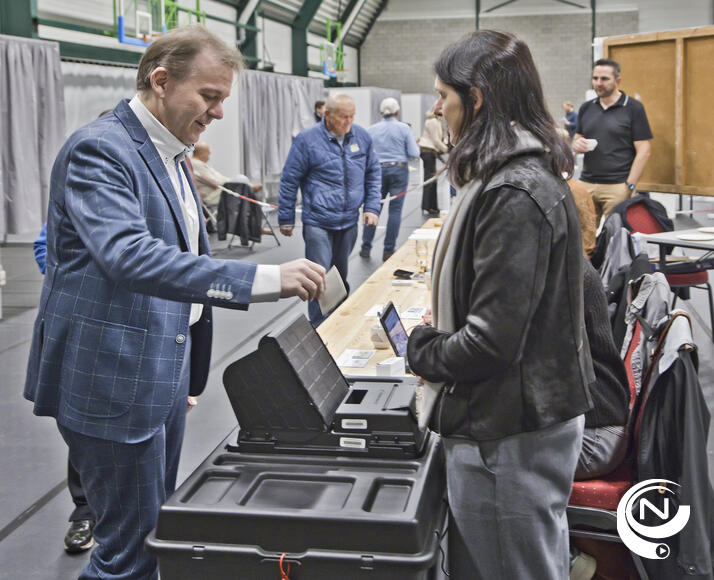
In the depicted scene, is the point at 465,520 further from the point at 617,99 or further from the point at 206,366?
the point at 617,99

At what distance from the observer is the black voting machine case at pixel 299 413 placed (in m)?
1.83

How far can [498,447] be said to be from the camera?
1.62 meters

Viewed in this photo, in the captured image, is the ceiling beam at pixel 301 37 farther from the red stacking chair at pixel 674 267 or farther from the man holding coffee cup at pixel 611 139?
the red stacking chair at pixel 674 267

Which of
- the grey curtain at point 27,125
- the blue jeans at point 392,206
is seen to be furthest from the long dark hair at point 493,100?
the grey curtain at point 27,125

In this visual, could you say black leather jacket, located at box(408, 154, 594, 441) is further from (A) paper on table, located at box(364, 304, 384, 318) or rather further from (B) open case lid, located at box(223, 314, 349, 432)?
(A) paper on table, located at box(364, 304, 384, 318)

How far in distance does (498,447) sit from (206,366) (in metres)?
0.82

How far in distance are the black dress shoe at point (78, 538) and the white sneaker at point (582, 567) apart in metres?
1.65

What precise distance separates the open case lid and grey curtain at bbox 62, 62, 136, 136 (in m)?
8.42

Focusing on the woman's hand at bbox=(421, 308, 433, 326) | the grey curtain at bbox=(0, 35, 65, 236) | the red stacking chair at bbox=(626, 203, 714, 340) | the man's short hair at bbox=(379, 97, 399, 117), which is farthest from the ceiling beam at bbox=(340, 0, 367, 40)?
the woman's hand at bbox=(421, 308, 433, 326)

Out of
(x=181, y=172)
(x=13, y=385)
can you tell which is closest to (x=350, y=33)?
(x=13, y=385)

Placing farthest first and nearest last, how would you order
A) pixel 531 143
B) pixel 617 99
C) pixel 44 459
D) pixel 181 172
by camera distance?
1. pixel 617 99
2. pixel 44 459
3. pixel 181 172
4. pixel 531 143

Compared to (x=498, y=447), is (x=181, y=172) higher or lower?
higher

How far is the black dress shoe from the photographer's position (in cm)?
297

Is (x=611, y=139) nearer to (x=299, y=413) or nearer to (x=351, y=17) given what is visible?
(x=299, y=413)
